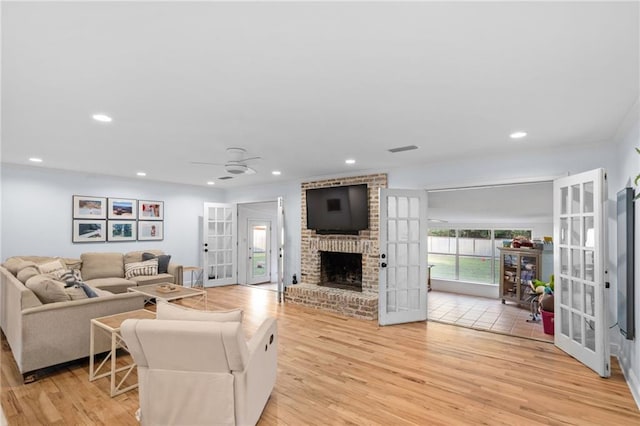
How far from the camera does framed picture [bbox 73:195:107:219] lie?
607cm

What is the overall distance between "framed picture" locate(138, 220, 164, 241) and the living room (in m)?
1.85

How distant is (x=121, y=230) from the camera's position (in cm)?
667

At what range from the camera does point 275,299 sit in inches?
251

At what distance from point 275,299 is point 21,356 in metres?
3.98

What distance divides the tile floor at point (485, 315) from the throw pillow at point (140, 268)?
204 inches

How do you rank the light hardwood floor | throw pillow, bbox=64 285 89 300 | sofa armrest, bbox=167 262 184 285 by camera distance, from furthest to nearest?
sofa armrest, bbox=167 262 184 285 → throw pillow, bbox=64 285 89 300 → the light hardwood floor

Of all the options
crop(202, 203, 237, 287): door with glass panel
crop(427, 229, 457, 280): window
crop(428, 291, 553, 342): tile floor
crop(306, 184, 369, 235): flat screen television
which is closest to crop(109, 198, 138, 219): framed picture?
crop(202, 203, 237, 287): door with glass panel

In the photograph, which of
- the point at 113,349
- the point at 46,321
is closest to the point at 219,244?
the point at 46,321

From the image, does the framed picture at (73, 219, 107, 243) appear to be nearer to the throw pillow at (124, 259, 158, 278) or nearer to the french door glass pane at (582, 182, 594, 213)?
the throw pillow at (124, 259, 158, 278)

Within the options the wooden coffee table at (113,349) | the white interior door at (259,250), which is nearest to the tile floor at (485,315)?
the wooden coffee table at (113,349)

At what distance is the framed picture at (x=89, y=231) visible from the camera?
6074 millimetres

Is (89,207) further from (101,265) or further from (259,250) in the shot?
(259,250)

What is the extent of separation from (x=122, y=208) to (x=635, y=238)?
8009mm

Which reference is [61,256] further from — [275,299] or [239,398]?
[239,398]
